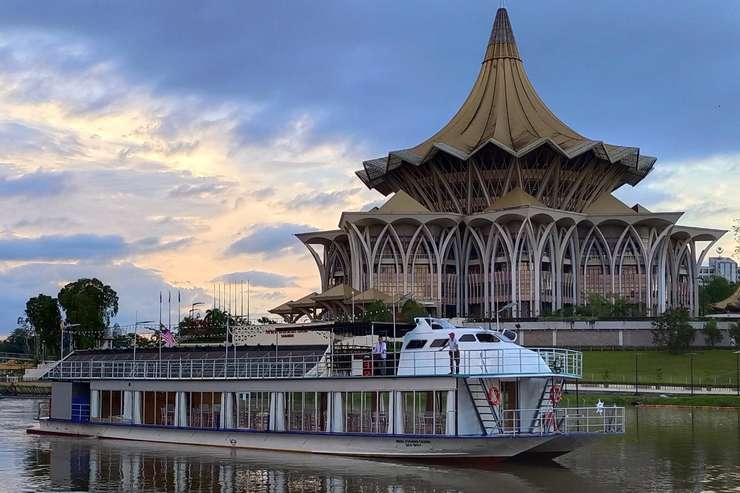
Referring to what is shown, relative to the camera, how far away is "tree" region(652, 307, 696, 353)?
343 ft

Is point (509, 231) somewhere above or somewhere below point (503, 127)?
below

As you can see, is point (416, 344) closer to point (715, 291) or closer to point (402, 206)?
point (402, 206)

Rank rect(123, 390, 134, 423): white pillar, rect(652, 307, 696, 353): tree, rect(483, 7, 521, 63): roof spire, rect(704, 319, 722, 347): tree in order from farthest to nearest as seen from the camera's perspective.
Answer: rect(483, 7, 521, 63): roof spire
rect(704, 319, 722, 347): tree
rect(652, 307, 696, 353): tree
rect(123, 390, 134, 423): white pillar

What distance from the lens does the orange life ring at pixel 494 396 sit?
3644cm

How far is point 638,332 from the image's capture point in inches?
4466

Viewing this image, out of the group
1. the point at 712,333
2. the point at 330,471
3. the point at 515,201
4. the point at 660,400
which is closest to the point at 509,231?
the point at 515,201

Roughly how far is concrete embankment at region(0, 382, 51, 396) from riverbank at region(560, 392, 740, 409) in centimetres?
5342

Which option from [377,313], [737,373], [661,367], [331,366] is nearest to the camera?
[331,366]

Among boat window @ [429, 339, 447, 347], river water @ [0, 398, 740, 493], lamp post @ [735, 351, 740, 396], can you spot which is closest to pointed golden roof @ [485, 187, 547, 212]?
lamp post @ [735, 351, 740, 396]

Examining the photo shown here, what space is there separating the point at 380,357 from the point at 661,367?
61.6 m

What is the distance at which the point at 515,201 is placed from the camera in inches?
5290

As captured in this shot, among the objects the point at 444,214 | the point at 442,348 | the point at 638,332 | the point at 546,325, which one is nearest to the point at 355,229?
the point at 444,214

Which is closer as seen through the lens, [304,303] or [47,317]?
[47,317]

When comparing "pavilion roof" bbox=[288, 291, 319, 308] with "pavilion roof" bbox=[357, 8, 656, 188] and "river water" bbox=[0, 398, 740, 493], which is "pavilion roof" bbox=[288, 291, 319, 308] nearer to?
"pavilion roof" bbox=[357, 8, 656, 188]
